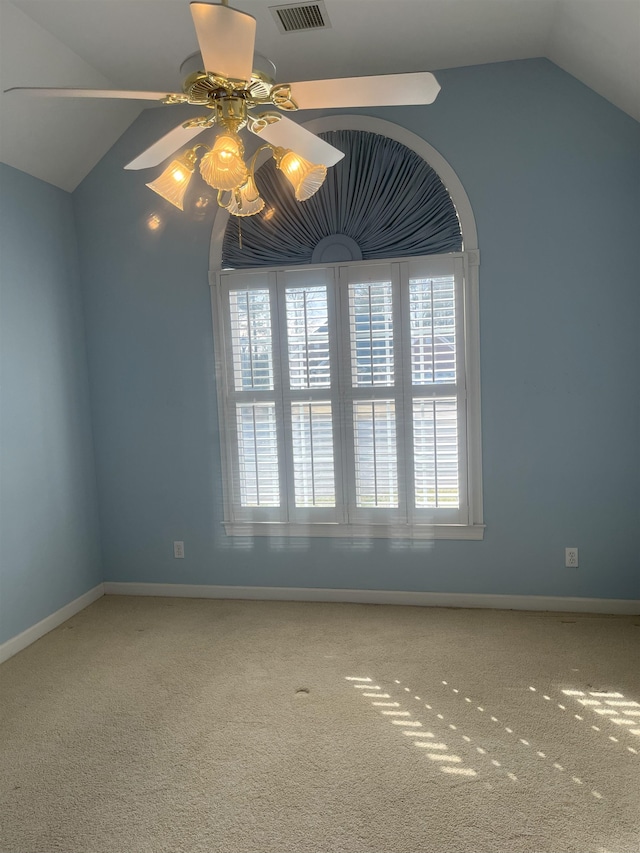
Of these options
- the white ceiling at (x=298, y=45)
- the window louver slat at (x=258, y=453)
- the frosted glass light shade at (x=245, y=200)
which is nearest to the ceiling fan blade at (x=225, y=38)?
the frosted glass light shade at (x=245, y=200)

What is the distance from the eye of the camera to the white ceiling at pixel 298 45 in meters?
2.64

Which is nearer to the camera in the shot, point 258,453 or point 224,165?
point 224,165

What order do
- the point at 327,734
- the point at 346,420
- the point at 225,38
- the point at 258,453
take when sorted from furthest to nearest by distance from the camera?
1. the point at 258,453
2. the point at 346,420
3. the point at 327,734
4. the point at 225,38

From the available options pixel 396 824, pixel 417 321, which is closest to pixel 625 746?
pixel 396 824

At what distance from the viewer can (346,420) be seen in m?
3.65

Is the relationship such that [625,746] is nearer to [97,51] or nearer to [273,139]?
[273,139]

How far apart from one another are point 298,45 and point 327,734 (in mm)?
3011

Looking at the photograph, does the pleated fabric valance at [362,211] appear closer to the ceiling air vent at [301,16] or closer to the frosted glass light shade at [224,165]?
the ceiling air vent at [301,16]

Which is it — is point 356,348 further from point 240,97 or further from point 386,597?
point 240,97

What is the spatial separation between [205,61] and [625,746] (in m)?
2.56

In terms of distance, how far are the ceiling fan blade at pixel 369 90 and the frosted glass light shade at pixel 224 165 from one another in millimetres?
243

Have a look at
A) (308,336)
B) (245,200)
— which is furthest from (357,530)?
(245,200)

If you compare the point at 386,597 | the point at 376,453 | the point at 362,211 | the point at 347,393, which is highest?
the point at 362,211

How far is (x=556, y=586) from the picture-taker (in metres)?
3.49
